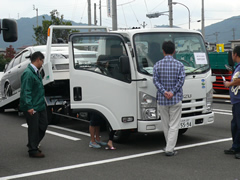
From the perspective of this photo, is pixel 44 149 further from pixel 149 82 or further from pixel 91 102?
pixel 149 82

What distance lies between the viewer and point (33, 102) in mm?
7121

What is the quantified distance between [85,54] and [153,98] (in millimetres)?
1559

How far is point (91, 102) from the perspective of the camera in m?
7.69

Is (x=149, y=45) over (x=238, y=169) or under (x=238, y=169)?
over

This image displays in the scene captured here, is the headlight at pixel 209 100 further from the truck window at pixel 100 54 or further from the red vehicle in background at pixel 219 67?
the red vehicle in background at pixel 219 67

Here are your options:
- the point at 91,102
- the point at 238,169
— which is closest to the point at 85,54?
the point at 91,102

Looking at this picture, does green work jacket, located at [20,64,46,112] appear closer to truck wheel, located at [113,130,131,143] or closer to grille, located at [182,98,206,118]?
truck wheel, located at [113,130,131,143]

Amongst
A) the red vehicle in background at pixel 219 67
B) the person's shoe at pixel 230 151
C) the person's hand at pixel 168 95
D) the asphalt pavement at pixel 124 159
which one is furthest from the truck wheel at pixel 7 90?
the red vehicle in background at pixel 219 67

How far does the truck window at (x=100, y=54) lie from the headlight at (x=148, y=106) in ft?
1.43

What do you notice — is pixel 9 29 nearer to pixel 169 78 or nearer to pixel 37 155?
pixel 37 155

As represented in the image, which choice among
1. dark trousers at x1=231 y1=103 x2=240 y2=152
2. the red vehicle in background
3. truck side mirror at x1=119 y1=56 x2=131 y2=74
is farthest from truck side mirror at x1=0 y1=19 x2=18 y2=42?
the red vehicle in background

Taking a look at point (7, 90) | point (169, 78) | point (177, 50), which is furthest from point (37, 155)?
point (7, 90)

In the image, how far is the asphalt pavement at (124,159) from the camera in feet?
19.5

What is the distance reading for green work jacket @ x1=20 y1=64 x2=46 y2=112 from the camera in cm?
698
